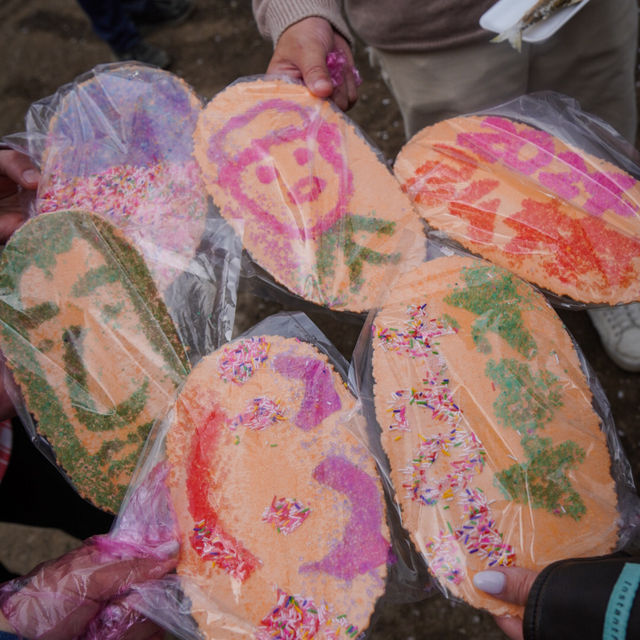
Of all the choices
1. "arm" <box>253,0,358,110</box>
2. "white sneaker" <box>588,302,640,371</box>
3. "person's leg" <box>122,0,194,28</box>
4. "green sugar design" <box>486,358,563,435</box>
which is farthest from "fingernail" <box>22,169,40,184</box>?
"person's leg" <box>122,0,194,28</box>

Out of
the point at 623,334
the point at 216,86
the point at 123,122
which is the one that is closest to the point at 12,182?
the point at 123,122

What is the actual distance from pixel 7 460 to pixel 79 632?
505 millimetres

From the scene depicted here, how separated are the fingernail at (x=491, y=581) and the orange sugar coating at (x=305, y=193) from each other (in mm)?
562

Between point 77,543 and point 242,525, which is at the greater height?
point 242,525

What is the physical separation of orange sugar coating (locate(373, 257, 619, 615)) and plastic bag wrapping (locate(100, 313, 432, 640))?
0.09m

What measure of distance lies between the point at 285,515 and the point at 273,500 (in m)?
0.03

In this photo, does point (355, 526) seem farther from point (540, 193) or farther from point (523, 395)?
point (540, 193)

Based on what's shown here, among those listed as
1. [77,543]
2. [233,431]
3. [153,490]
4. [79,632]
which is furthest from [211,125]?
[77,543]

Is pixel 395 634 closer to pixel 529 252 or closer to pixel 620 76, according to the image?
pixel 529 252

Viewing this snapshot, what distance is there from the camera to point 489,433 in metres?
0.97

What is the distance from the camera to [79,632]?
881 mm

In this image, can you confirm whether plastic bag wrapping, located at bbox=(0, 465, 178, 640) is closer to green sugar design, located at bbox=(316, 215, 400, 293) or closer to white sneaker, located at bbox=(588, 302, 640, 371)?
green sugar design, located at bbox=(316, 215, 400, 293)

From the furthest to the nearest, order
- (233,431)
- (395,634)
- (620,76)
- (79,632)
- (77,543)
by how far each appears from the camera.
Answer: (77,543), (395,634), (620,76), (233,431), (79,632)

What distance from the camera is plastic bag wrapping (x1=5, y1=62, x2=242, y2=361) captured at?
113 centimetres
